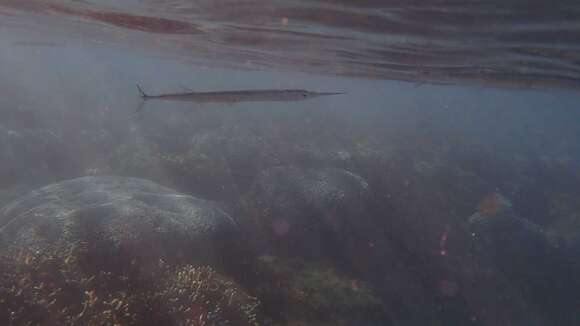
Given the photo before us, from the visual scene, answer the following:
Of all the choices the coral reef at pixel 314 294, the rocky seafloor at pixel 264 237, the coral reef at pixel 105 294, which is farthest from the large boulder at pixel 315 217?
the coral reef at pixel 105 294

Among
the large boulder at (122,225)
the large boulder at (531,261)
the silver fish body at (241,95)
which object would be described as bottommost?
the large boulder at (531,261)

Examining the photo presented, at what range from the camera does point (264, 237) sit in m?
11.7

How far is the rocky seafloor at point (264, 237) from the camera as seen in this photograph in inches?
262

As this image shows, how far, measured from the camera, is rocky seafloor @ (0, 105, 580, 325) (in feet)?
21.8

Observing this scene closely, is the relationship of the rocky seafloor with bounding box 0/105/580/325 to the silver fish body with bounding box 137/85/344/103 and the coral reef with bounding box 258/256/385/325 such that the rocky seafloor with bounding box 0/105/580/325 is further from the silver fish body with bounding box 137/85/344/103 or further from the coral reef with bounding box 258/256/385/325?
the silver fish body with bounding box 137/85/344/103

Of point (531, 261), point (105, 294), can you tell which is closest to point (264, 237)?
point (105, 294)

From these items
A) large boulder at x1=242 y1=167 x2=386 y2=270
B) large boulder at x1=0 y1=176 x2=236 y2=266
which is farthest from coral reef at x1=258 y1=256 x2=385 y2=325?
large boulder at x1=0 y1=176 x2=236 y2=266

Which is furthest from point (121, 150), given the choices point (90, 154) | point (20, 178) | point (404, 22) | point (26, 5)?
point (404, 22)

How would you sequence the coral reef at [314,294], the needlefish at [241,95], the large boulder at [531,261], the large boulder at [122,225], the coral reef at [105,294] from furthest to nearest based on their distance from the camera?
the large boulder at [531,261]
the coral reef at [314,294]
the large boulder at [122,225]
the needlefish at [241,95]
the coral reef at [105,294]

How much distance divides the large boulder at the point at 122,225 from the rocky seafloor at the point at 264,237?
0.13 feet

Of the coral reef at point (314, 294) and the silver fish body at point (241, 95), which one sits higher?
the silver fish body at point (241, 95)

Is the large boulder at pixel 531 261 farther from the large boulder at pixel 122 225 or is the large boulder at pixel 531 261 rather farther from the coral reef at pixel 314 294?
the large boulder at pixel 122 225

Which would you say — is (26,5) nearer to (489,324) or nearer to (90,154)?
(90,154)

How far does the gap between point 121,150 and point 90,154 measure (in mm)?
2288
